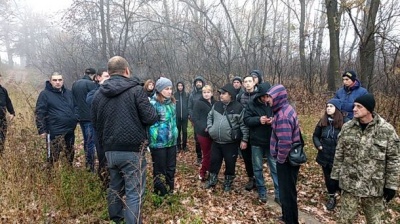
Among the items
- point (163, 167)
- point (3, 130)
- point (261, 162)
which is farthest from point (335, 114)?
point (3, 130)

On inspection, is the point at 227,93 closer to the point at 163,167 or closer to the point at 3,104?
the point at 163,167

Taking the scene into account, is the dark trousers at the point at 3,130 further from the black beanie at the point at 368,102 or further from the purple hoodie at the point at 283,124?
the black beanie at the point at 368,102

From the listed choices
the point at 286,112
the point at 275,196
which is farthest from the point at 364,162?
the point at 275,196

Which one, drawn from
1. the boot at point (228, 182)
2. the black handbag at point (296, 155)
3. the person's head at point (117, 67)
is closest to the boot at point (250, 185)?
the boot at point (228, 182)

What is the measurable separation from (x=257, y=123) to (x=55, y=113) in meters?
3.48

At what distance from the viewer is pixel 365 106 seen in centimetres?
322

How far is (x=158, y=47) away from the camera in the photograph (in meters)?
13.3

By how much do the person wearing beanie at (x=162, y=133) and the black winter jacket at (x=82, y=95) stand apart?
188 cm

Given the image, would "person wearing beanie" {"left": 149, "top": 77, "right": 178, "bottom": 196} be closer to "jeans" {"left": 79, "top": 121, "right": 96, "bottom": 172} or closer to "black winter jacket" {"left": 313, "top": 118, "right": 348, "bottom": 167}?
"jeans" {"left": 79, "top": 121, "right": 96, "bottom": 172}

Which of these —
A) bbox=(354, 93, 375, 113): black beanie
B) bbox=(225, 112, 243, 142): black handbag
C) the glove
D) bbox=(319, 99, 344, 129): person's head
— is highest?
bbox=(354, 93, 375, 113): black beanie

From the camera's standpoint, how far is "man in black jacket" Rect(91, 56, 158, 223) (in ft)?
10.7

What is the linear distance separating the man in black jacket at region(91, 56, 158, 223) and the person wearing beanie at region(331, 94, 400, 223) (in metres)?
2.30

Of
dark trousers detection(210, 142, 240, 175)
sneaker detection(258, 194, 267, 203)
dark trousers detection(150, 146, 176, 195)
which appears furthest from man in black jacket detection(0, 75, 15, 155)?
sneaker detection(258, 194, 267, 203)

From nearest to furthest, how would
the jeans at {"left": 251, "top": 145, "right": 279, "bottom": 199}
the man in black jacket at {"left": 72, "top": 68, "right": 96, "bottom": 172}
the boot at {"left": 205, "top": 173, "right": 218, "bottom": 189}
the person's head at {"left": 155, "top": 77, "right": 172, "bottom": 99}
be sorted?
1. the person's head at {"left": 155, "top": 77, "right": 172, "bottom": 99}
2. the jeans at {"left": 251, "top": 145, "right": 279, "bottom": 199}
3. the boot at {"left": 205, "top": 173, "right": 218, "bottom": 189}
4. the man in black jacket at {"left": 72, "top": 68, "right": 96, "bottom": 172}
